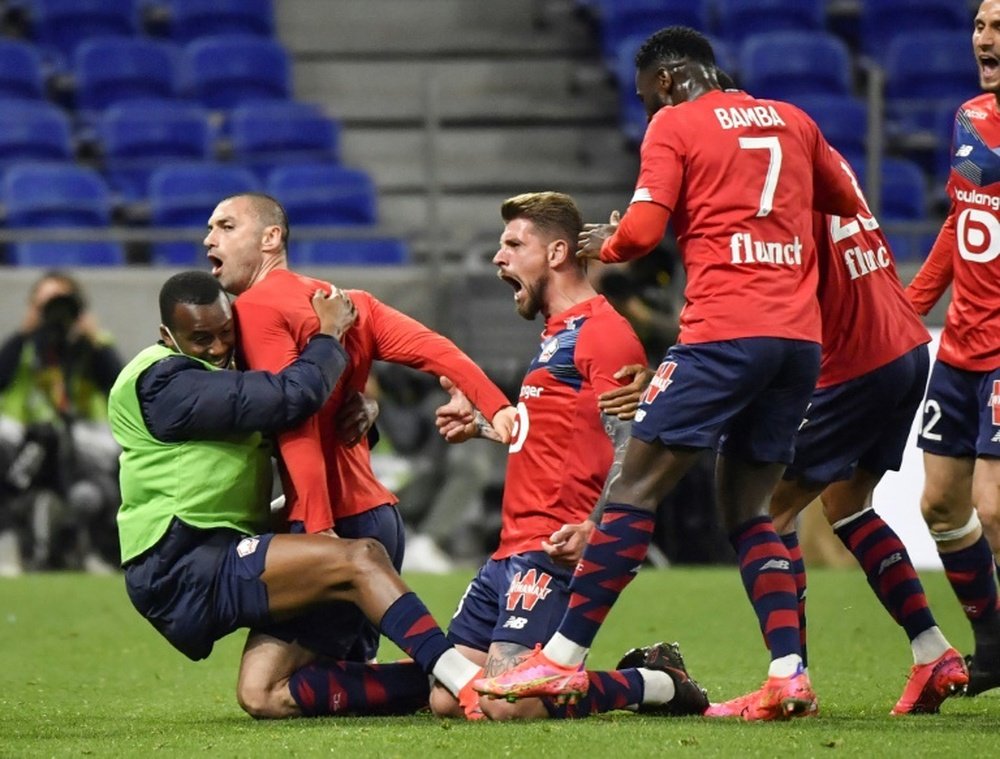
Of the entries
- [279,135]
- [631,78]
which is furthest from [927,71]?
[279,135]

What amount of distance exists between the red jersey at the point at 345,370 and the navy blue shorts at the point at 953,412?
4.93 feet

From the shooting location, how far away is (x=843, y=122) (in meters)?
13.7

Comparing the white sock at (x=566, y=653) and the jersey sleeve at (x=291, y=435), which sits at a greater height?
the jersey sleeve at (x=291, y=435)

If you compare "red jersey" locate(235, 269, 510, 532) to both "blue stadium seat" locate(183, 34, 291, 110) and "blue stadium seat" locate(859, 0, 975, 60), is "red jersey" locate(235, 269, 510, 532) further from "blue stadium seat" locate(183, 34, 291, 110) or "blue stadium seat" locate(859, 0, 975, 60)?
"blue stadium seat" locate(859, 0, 975, 60)

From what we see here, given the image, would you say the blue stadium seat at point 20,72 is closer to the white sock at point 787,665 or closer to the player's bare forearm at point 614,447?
the player's bare forearm at point 614,447

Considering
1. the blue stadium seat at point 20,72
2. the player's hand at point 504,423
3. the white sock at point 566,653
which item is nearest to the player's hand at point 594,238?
the player's hand at point 504,423

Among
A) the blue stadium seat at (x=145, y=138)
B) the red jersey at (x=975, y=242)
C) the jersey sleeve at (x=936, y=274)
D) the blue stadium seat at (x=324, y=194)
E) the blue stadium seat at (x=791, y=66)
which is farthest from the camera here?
the blue stadium seat at (x=791, y=66)

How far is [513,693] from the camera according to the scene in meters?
5.02

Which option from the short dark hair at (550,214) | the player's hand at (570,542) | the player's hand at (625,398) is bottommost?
the player's hand at (570,542)

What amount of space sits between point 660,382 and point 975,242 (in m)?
1.54

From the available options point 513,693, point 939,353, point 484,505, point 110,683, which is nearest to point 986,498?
point 939,353

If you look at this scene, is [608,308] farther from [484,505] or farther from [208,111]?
[208,111]

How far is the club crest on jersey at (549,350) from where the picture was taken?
5547 millimetres

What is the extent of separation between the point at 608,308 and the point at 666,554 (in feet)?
20.9
